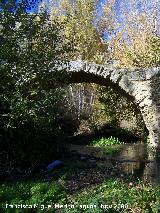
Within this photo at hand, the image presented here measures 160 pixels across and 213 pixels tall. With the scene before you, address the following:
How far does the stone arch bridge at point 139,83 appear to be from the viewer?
15477 millimetres

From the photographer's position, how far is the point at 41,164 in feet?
34.8

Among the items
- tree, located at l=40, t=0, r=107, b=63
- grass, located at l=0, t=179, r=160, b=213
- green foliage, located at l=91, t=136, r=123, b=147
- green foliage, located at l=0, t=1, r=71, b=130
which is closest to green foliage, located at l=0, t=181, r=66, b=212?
grass, located at l=0, t=179, r=160, b=213

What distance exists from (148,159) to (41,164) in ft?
12.8

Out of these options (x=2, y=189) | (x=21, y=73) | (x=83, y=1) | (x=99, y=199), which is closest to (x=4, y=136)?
(x=21, y=73)

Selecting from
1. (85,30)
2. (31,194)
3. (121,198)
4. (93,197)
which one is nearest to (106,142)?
(31,194)

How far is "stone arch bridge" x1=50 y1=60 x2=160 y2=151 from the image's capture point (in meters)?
15.5

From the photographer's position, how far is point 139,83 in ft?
51.3

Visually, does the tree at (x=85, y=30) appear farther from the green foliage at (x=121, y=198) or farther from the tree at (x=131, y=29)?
the green foliage at (x=121, y=198)

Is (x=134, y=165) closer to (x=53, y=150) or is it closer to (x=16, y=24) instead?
(x=53, y=150)

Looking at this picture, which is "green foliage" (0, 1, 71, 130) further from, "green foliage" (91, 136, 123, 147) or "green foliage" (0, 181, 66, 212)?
"green foliage" (91, 136, 123, 147)

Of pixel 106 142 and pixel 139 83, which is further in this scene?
pixel 106 142

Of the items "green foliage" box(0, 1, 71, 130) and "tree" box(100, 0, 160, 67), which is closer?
"green foliage" box(0, 1, 71, 130)

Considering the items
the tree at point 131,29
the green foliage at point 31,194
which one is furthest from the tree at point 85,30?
the green foliage at point 31,194

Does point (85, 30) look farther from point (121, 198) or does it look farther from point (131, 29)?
point (121, 198)
